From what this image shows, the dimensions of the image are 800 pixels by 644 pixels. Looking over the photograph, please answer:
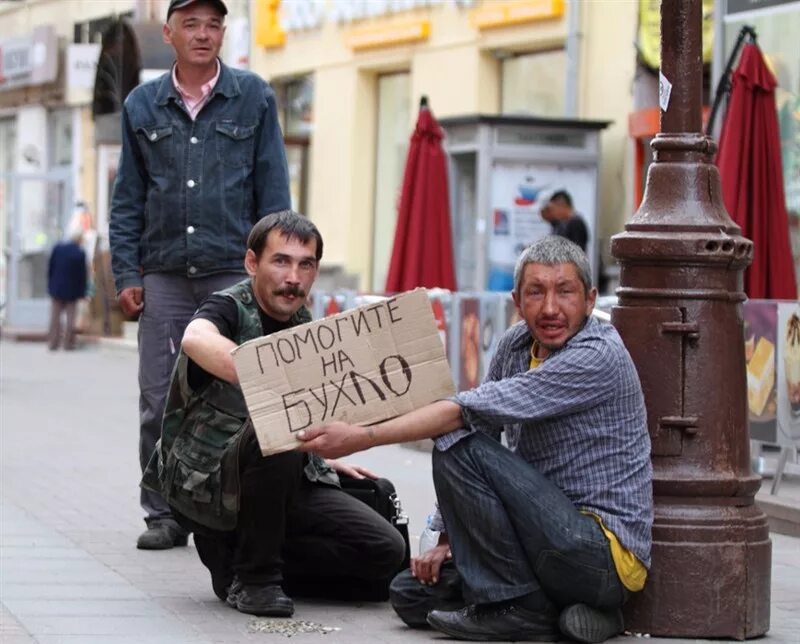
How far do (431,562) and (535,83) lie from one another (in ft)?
52.3

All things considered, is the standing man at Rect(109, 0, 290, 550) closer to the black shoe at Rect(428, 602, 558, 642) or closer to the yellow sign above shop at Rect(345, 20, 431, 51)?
the black shoe at Rect(428, 602, 558, 642)

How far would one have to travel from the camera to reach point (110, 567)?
7395 mm

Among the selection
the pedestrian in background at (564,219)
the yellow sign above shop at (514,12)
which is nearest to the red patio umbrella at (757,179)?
the pedestrian in background at (564,219)

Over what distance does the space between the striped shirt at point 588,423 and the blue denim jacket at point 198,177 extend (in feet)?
7.05

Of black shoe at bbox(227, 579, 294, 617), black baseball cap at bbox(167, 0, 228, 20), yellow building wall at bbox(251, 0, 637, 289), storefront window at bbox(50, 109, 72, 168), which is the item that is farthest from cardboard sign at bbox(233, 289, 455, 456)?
storefront window at bbox(50, 109, 72, 168)

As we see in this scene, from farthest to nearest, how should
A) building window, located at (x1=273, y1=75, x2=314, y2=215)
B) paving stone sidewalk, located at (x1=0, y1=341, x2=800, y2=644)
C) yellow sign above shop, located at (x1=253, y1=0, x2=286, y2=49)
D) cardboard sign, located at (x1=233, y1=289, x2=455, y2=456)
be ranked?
yellow sign above shop, located at (x1=253, y1=0, x2=286, y2=49) < building window, located at (x1=273, y1=75, x2=314, y2=215) < paving stone sidewalk, located at (x1=0, y1=341, x2=800, y2=644) < cardboard sign, located at (x1=233, y1=289, x2=455, y2=456)

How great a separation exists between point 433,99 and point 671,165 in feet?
56.1

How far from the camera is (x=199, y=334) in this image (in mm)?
6230

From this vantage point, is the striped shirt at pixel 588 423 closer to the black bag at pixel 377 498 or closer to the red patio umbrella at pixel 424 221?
the black bag at pixel 377 498

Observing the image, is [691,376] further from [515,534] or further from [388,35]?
[388,35]

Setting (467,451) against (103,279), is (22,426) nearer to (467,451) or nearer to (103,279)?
(467,451)

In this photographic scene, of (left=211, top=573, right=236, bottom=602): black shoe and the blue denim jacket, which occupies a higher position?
the blue denim jacket

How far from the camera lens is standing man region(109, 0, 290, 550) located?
7.88 metres

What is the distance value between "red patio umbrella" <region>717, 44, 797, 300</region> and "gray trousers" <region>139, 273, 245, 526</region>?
5.38 m
